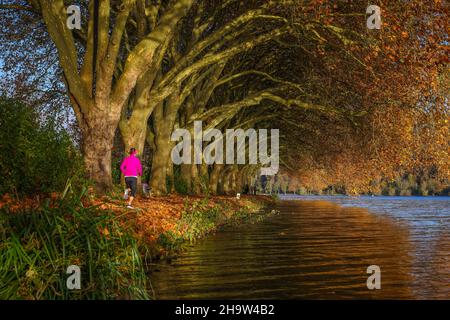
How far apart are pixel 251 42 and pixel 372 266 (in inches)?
431

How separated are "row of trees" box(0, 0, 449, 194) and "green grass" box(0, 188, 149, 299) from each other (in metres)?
8.39

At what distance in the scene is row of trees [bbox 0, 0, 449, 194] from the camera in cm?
1653

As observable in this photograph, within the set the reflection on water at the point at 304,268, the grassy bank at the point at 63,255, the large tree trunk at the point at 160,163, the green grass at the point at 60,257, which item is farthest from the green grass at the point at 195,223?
the green grass at the point at 60,257

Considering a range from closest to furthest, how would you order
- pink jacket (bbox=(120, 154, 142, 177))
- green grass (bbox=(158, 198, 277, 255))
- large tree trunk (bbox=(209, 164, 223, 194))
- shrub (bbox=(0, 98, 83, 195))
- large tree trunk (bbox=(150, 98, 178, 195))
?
1. shrub (bbox=(0, 98, 83, 195))
2. green grass (bbox=(158, 198, 277, 255))
3. pink jacket (bbox=(120, 154, 142, 177))
4. large tree trunk (bbox=(150, 98, 178, 195))
5. large tree trunk (bbox=(209, 164, 223, 194))

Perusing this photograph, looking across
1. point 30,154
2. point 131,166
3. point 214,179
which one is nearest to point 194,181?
point 214,179

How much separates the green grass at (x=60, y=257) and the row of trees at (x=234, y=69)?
839 centimetres

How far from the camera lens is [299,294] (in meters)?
9.20

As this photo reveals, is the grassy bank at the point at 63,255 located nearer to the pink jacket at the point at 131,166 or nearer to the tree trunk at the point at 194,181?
the pink jacket at the point at 131,166

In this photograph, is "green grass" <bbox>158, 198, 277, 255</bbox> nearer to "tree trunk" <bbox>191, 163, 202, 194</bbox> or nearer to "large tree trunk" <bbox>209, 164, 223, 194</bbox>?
"tree trunk" <bbox>191, 163, 202, 194</bbox>

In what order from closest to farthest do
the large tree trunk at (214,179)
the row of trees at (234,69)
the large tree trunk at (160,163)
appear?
the row of trees at (234,69) → the large tree trunk at (160,163) → the large tree trunk at (214,179)

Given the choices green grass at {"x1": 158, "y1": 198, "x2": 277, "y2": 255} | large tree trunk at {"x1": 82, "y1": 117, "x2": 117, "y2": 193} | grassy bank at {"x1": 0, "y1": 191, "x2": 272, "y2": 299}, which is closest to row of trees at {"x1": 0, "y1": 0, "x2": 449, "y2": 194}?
large tree trunk at {"x1": 82, "y1": 117, "x2": 117, "y2": 193}

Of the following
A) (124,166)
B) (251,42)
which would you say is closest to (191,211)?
(124,166)

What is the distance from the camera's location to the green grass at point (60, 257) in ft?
24.9
